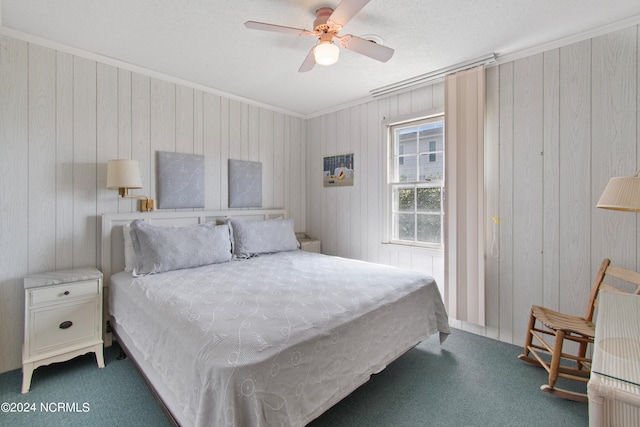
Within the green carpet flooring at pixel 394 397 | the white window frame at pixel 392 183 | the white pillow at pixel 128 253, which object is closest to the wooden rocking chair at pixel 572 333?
the green carpet flooring at pixel 394 397

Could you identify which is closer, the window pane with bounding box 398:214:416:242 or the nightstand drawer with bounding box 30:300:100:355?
the nightstand drawer with bounding box 30:300:100:355

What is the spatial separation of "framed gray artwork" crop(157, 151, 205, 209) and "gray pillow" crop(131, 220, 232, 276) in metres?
0.43

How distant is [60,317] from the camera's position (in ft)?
6.99

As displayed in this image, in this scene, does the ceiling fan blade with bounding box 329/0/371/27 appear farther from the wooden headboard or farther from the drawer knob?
the drawer knob

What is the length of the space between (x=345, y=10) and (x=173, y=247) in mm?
2167

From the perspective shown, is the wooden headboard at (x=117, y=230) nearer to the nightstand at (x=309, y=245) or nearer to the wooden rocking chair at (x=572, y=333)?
the nightstand at (x=309, y=245)

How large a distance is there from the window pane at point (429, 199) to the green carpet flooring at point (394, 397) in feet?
4.74

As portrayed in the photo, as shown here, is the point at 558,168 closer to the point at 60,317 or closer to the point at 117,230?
the point at 117,230

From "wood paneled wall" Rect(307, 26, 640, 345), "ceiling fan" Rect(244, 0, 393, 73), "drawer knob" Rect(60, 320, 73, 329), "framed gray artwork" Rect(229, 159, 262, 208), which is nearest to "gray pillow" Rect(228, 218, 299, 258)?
"framed gray artwork" Rect(229, 159, 262, 208)

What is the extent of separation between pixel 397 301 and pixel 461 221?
4.08 ft

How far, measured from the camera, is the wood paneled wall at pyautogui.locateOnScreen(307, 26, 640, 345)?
2148 millimetres

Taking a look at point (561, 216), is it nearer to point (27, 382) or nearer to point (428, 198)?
point (428, 198)

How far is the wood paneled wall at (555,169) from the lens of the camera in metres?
2.15

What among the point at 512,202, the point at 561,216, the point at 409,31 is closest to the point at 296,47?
the point at 409,31
